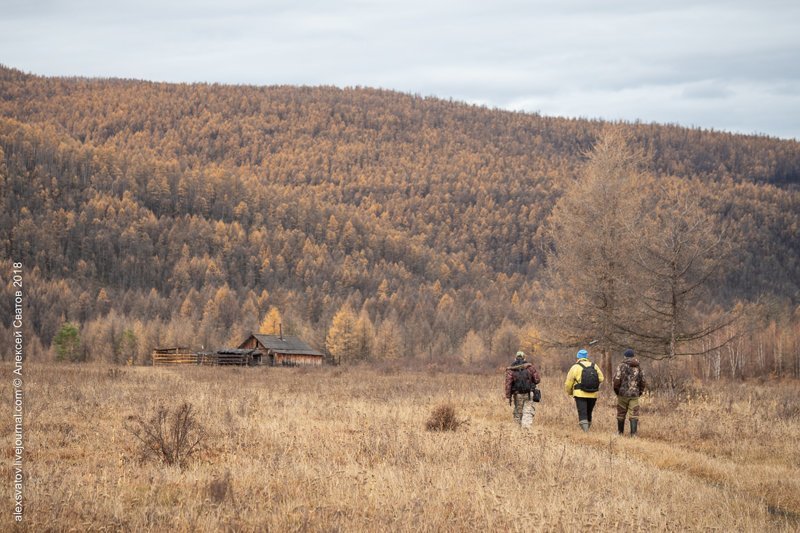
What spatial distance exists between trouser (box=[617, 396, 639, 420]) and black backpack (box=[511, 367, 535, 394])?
1.95 metres

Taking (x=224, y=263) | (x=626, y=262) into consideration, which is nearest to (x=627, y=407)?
(x=626, y=262)

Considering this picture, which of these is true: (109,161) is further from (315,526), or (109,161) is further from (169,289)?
(315,526)

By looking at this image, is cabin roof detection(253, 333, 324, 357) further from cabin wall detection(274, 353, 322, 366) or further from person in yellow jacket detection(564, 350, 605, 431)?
person in yellow jacket detection(564, 350, 605, 431)

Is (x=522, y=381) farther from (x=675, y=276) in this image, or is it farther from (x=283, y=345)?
(x=283, y=345)

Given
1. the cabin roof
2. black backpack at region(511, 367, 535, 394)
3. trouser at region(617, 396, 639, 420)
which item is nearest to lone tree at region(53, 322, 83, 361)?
the cabin roof

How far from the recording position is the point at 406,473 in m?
9.95

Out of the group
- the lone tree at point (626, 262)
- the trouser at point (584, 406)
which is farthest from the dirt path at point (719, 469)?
the lone tree at point (626, 262)

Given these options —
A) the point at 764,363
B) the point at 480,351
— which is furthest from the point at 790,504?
the point at 480,351

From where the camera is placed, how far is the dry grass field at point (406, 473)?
780 cm

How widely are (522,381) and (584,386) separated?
55.2 inches

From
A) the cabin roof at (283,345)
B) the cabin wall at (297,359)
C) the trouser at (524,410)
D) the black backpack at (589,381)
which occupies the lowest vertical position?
the cabin wall at (297,359)

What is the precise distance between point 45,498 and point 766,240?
197m

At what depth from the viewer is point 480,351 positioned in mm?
91562

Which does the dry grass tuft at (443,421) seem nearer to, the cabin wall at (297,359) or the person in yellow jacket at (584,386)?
the person in yellow jacket at (584,386)
